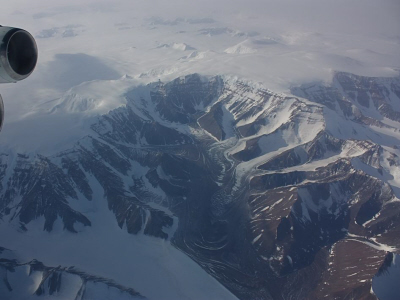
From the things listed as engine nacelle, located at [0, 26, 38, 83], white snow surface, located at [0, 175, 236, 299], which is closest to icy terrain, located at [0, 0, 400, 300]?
white snow surface, located at [0, 175, 236, 299]

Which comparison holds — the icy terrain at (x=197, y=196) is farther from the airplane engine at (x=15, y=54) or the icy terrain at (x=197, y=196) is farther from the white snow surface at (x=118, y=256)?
the airplane engine at (x=15, y=54)

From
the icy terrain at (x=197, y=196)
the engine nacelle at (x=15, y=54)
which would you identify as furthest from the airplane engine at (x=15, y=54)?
the icy terrain at (x=197, y=196)

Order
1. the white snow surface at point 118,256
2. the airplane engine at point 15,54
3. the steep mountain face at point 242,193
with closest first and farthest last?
1. the airplane engine at point 15,54
2. the white snow surface at point 118,256
3. the steep mountain face at point 242,193

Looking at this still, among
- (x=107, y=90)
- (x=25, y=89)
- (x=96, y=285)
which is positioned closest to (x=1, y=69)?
(x=96, y=285)

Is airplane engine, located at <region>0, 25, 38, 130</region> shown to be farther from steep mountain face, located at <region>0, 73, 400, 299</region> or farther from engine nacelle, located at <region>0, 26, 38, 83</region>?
steep mountain face, located at <region>0, 73, 400, 299</region>

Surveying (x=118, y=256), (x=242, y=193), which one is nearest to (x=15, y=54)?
(x=118, y=256)

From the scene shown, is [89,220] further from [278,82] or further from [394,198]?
[278,82]

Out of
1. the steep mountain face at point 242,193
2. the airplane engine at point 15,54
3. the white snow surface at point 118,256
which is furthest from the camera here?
the steep mountain face at point 242,193
